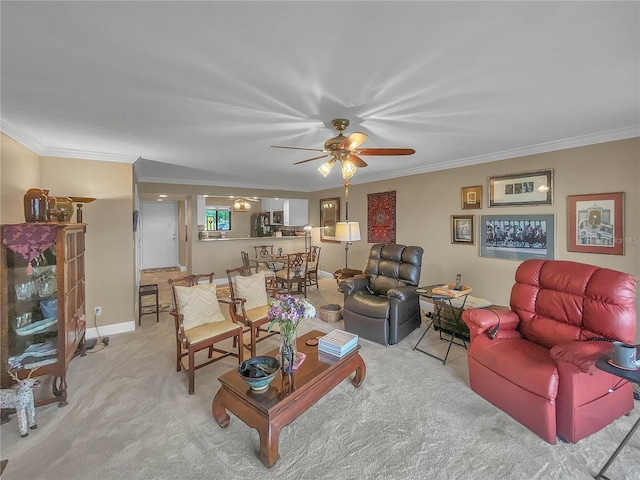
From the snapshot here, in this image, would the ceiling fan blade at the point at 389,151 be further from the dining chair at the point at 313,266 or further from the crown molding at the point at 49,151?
the dining chair at the point at 313,266

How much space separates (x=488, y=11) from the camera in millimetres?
1229

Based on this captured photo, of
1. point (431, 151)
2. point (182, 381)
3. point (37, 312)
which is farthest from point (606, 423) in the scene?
point (37, 312)

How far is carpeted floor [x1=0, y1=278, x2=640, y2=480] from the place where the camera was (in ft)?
5.48

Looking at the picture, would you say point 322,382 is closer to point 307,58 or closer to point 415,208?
point 307,58

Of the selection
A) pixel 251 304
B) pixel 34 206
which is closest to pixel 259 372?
pixel 251 304

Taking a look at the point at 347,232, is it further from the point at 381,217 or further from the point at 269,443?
the point at 269,443

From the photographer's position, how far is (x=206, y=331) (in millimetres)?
2576

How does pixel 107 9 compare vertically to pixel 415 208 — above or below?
above

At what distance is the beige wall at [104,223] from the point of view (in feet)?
11.0

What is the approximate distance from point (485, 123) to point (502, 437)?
255cm

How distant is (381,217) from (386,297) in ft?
7.48

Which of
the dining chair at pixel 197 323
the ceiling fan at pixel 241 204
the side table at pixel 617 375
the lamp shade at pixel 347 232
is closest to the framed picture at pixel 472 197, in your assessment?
the lamp shade at pixel 347 232

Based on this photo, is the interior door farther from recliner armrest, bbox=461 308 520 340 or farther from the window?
recliner armrest, bbox=461 308 520 340

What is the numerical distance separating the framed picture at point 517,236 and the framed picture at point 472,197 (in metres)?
0.21
